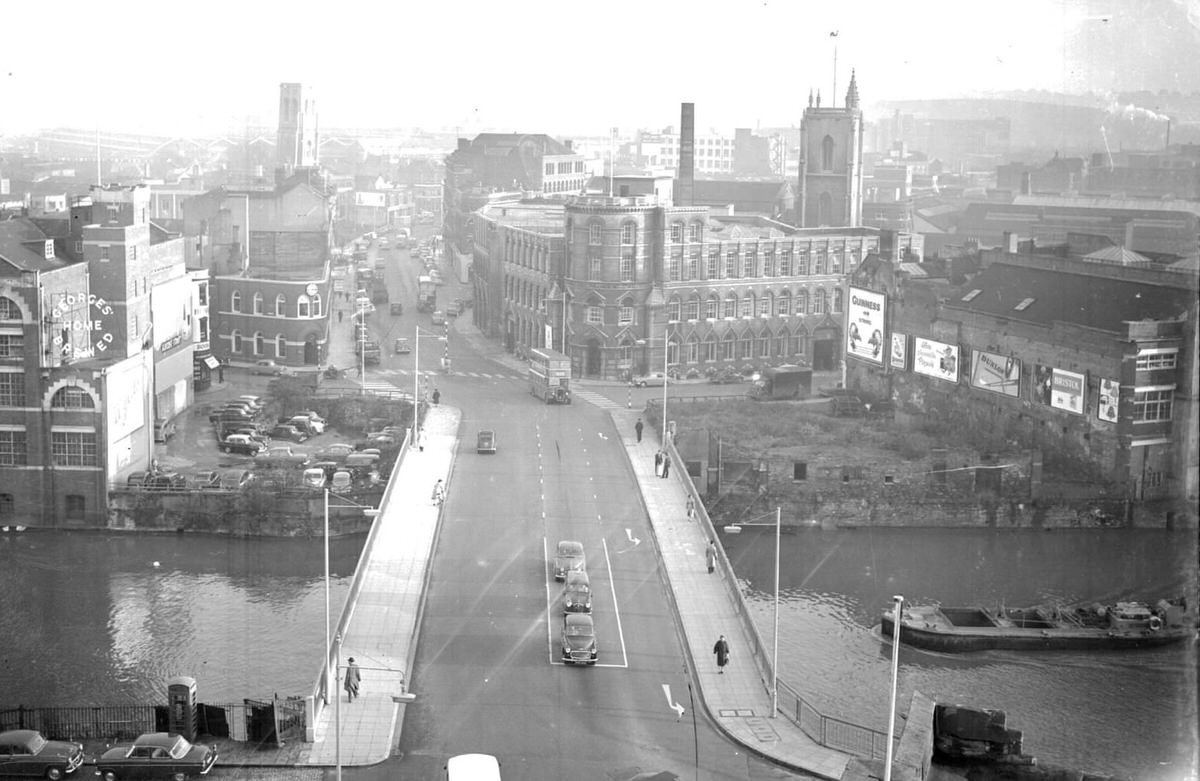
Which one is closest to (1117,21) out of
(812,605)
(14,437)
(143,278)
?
(812,605)

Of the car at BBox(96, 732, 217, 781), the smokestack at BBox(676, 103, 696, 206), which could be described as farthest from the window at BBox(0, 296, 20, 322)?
the smokestack at BBox(676, 103, 696, 206)

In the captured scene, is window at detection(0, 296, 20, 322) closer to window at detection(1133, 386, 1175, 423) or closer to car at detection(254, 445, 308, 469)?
car at detection(254, 445, 308, 469)

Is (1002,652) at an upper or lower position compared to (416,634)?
lower

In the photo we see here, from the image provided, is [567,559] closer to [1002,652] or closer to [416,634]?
[416,634]

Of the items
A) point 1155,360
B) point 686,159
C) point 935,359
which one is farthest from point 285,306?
point 1155,360

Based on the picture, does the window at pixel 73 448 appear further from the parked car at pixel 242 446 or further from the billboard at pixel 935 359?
the billboard at pixel 935 359
